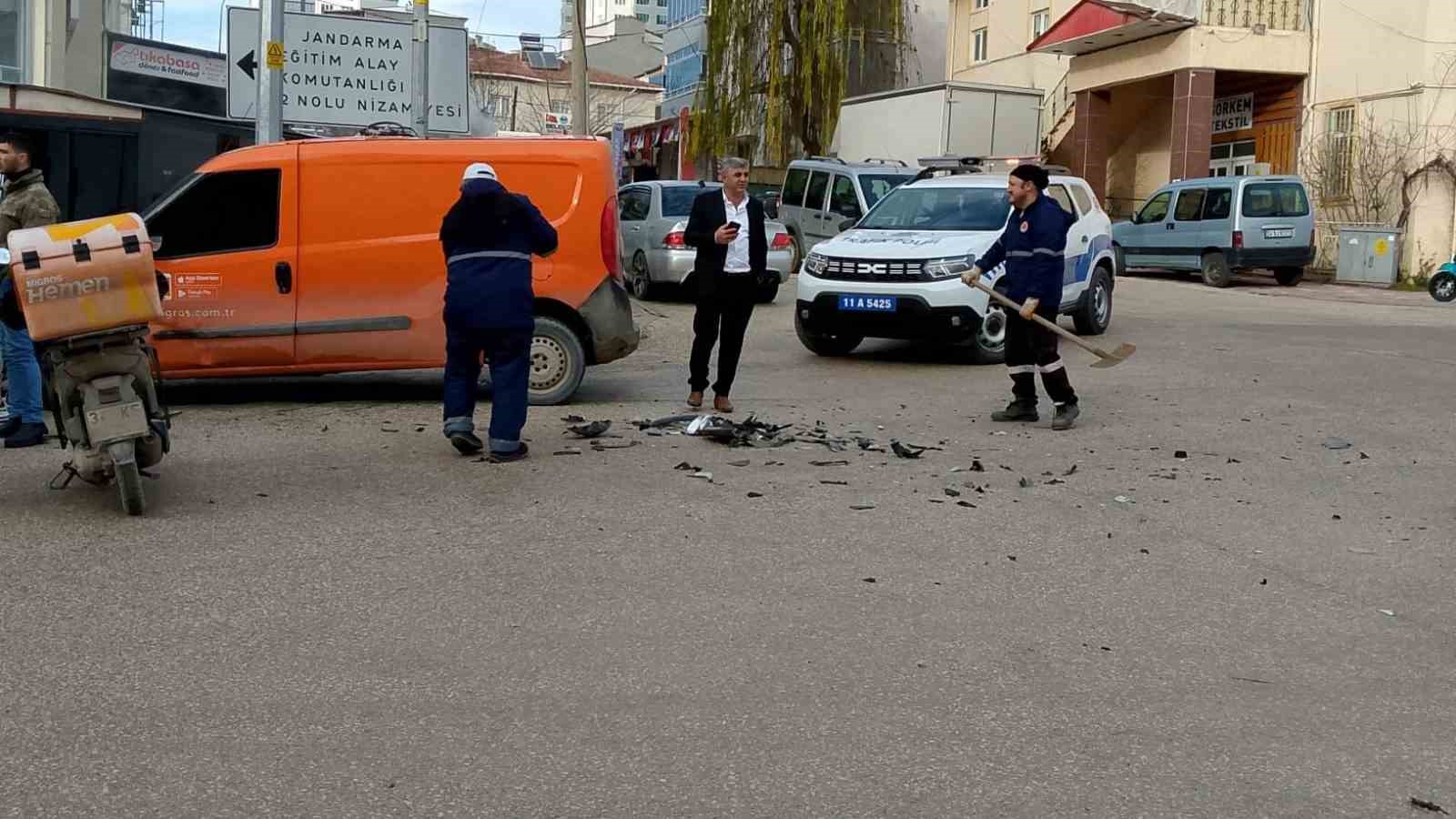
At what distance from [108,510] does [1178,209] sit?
83.6 feet

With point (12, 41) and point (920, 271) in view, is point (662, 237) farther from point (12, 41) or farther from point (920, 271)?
point (12, 41)

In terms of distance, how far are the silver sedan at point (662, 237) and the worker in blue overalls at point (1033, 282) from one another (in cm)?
1042

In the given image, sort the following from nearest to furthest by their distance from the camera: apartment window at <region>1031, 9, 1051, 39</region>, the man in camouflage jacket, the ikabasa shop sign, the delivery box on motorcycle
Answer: the delivery box on motorcycle, the man in camouflage jacket, the ikabasa shop sign, apartment window at <region>1031, 9, 1051, 39</region>

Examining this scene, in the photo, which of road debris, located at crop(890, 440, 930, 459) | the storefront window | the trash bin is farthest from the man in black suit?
the trash bin

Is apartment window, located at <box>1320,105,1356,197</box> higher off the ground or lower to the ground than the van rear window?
higher

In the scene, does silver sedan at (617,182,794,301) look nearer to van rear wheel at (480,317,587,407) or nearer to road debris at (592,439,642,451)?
van rear wheel at (480,317,587,407)

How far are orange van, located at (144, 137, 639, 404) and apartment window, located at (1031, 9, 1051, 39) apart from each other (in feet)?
114

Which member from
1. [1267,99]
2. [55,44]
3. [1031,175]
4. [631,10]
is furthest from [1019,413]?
[631,10]

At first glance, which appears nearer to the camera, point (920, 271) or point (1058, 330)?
point (1058, 330)

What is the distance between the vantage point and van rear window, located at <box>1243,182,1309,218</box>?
2841 centimetres

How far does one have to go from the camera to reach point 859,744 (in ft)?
14.2

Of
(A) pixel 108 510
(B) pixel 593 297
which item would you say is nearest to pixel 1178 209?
(B) pixel 593 297

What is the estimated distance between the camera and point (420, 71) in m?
16.3

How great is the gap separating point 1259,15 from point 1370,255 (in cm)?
723
